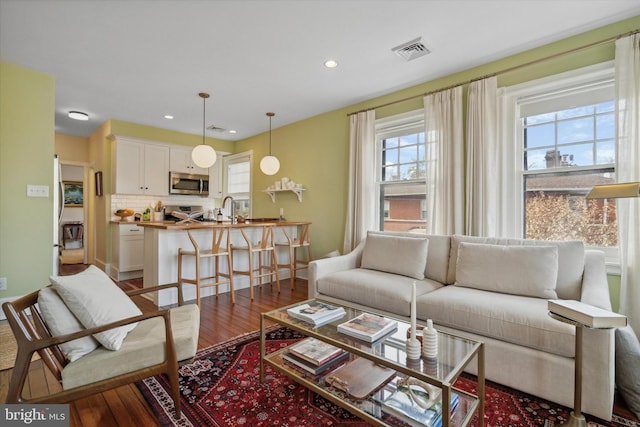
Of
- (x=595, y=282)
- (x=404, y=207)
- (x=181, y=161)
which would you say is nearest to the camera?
(x=595, y=282)

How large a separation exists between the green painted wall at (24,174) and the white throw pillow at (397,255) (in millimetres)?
3750

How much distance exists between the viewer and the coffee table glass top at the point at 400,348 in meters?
1.32

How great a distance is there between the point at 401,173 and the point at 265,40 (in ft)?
7.33

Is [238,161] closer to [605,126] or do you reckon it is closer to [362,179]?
[362,179]

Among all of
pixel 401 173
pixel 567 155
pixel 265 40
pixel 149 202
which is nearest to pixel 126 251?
pixel 149 202

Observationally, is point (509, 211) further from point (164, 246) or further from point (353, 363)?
point (164, 246)

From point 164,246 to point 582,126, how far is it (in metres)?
4.42

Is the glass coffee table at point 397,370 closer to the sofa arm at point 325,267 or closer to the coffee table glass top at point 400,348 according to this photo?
the coffee table glass top at point 400,348

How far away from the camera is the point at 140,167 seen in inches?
212

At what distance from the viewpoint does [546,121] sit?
2.82m

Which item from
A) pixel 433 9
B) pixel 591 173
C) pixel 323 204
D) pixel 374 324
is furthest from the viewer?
pixel 323 204

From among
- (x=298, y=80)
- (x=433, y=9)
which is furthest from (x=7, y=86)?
(x=433, y=9)

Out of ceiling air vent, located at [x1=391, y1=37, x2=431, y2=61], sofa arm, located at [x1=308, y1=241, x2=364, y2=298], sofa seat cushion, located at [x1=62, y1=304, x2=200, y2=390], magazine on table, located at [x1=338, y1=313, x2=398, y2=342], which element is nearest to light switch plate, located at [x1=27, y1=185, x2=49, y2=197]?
sofa seat cushion, located at [x1=62, y1=304, x2=200, y2=390]

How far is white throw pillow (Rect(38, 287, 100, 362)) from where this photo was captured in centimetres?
143
